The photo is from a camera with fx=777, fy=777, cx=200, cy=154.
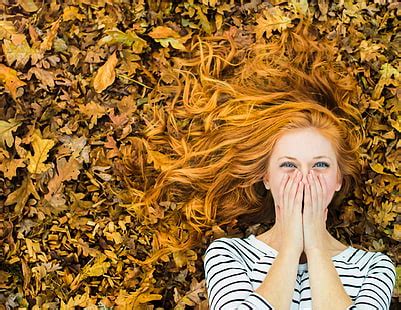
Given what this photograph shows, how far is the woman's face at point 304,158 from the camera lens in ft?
8.43

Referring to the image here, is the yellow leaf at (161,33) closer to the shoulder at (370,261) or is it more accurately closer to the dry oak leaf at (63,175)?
the dry oak leaf at (63,175)

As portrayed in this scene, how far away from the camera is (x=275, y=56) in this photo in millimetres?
2834

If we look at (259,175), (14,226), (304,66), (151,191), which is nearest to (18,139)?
(14,226)

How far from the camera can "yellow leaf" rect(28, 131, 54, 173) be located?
2801mm

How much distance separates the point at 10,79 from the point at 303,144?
3.55 feet

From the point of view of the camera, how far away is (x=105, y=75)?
2834 mm

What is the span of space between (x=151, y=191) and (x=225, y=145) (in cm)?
32

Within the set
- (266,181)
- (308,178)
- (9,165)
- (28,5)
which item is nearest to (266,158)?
(266,181)

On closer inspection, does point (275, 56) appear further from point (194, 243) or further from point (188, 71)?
point (194, 243)

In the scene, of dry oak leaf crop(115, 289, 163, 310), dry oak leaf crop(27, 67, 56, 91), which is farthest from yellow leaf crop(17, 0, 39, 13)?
dry oak leaf crop(115, 289, 163, 310)

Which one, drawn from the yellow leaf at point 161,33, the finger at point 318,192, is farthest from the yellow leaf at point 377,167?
the yellow leaf at point 161,33

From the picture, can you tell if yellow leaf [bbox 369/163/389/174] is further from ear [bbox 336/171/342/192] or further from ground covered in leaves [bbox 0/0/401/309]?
ear [bbox 336/171/342/192]

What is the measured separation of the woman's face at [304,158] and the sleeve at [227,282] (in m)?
0.27

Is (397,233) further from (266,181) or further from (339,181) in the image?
(266,181)
